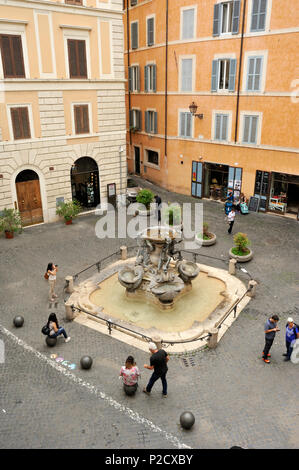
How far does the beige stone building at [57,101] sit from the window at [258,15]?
25.7ft

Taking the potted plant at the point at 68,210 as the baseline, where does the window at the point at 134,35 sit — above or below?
above

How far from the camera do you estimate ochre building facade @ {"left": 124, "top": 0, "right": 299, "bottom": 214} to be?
21.9 m

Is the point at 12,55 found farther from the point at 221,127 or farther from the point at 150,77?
the point at 221,127

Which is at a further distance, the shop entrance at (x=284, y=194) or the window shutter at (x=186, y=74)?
the window shutter at (x=186, y=74)

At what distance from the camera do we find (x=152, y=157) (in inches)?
1286

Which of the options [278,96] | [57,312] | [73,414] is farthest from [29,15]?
[73,414]

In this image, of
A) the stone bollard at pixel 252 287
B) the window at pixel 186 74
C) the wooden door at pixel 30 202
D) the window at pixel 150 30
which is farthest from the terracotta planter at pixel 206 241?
the window at pixel 150 30

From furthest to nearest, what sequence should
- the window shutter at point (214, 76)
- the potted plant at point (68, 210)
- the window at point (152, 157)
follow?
the window at point (152, 157) → the window shutter at point (214, 76) → the potted plant at point (68, 210)

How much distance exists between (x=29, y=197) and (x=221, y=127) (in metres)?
12.9

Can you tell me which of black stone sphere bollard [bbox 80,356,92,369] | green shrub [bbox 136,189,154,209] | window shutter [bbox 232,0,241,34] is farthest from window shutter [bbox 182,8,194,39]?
black stone sphere bollard [bbox 80,356,92,369]

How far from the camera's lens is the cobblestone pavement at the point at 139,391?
9.11 m

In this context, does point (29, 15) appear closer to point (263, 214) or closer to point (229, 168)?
point (229, 168)

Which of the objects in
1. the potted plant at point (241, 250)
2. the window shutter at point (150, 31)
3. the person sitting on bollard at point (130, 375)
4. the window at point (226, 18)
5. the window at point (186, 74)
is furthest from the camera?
the window shutter at point (150, 31)

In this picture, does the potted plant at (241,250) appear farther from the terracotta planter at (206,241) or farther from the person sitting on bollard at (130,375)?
the person sitting on bollard at (130,375)
